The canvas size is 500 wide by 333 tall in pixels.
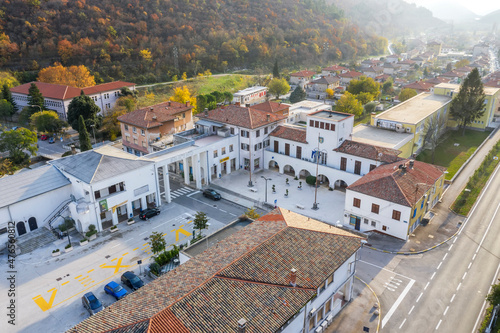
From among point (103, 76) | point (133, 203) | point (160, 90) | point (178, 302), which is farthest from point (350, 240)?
point (103, 76)

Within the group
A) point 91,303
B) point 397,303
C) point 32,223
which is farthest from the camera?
point 32,223

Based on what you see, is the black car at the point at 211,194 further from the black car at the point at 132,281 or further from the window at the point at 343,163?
the black car at the point at 132,281

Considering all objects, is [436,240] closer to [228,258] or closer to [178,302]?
[228,258]

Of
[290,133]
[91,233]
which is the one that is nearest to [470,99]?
[290,133]

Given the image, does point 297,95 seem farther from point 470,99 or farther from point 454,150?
point 454,150

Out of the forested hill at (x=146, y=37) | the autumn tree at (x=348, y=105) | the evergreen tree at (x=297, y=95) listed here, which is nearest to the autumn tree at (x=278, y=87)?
the evergreen tree at (x=297, y=95)

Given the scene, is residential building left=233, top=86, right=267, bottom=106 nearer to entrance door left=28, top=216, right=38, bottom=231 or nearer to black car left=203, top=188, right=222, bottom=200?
black car left=203, top=188, right=222, bottom=200
